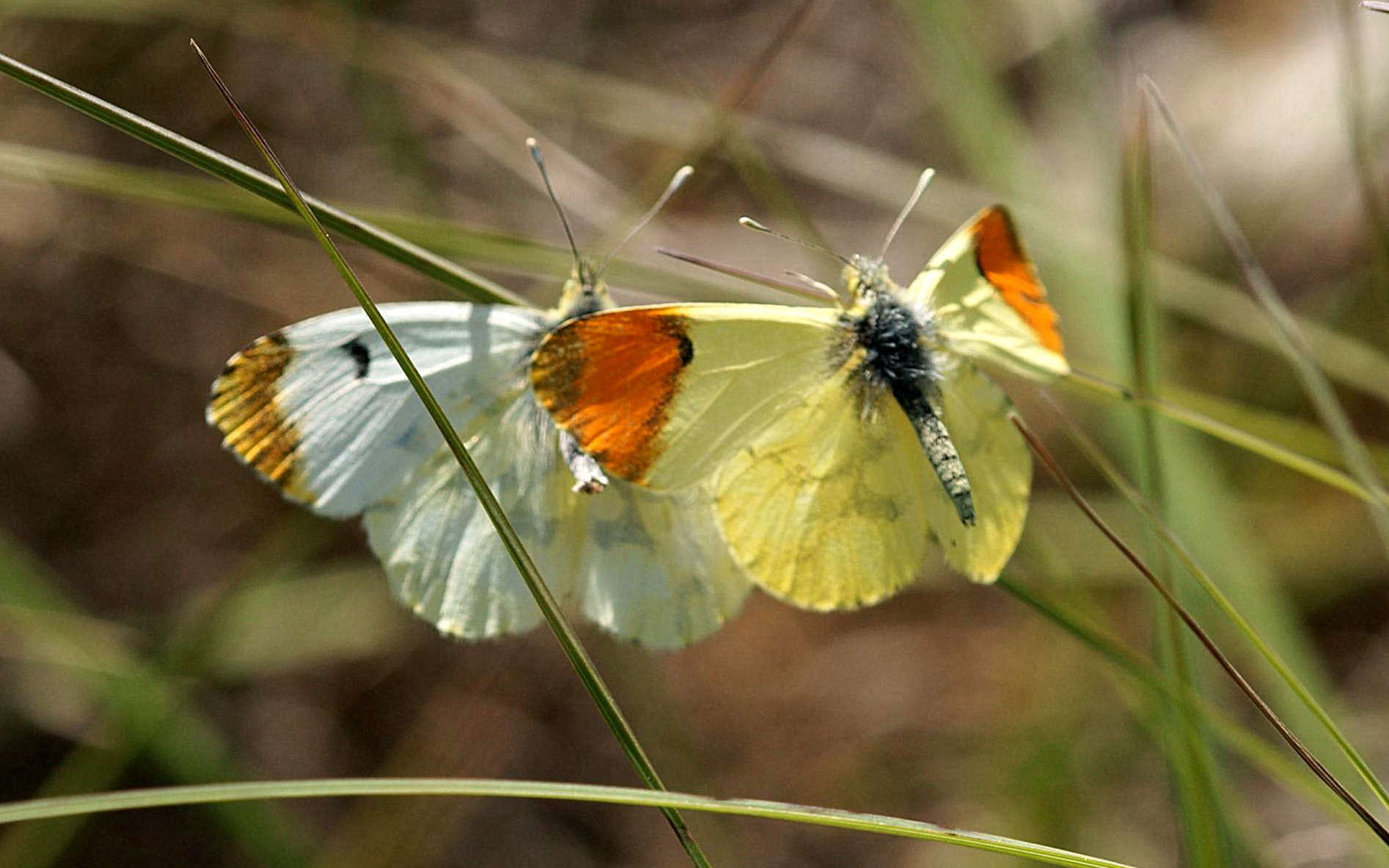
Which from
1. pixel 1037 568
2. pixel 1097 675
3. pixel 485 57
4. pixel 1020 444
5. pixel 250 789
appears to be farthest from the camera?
pixel 485 57

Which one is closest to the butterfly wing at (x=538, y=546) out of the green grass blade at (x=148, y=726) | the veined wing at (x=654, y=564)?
the veined wing at (x=654, y=564)

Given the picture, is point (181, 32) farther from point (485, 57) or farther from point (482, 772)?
point (482, 772)

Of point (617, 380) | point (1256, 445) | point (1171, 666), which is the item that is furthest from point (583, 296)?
Answer: point (1171, 666)

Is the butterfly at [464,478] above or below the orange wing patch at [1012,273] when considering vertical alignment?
below

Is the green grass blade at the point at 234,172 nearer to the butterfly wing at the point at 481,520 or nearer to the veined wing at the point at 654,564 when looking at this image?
the butterfly wing at the point at 481,520

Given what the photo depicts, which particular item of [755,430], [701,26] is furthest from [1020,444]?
[701,26]

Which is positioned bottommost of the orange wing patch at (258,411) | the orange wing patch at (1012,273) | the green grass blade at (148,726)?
the green grass blade at (148,726)

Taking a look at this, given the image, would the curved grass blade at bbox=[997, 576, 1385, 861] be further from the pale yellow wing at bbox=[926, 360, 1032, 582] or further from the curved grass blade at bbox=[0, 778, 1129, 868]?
the curved grass blade at bbox=[0, 778, 1129, 868]
